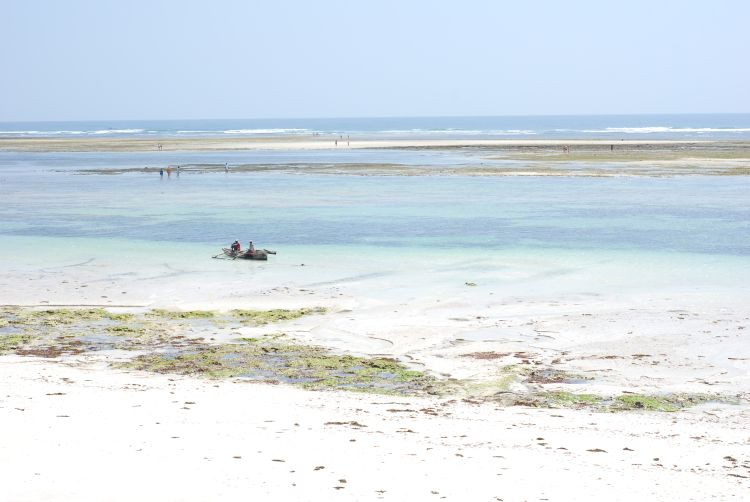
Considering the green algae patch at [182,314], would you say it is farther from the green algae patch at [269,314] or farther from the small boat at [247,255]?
the small boat at [247,255]

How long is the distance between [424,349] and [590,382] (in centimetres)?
333

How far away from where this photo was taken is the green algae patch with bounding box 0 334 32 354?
16.9 m

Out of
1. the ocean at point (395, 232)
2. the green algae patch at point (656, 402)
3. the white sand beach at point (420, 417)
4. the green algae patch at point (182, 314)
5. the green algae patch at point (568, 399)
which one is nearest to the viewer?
the white sand beach at point (420, 417)

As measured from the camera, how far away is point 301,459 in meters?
10.9

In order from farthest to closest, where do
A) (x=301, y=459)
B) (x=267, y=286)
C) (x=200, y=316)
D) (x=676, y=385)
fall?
(x=267, y=286) → (x=200, y=316) → (x=676, y=385) → (x=301, y=459)

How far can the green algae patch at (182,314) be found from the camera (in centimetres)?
1989

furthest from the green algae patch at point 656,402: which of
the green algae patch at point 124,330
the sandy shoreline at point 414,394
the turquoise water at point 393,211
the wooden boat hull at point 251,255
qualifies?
the turquoise water at point 393,211

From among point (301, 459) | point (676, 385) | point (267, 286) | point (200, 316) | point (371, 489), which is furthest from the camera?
point (267, 286)

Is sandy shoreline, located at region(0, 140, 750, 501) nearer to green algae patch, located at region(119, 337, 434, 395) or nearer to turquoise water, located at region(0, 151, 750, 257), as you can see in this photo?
green algae patch, located at region(119, 337, 434, 395)

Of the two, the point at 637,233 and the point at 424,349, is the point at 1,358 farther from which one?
the point at 637,233

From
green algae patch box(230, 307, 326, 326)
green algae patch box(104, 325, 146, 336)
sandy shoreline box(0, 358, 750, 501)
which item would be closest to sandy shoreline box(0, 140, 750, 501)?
→ sandy shoreline box(0, 358, 750, 501)

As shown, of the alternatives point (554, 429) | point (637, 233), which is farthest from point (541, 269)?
point (554, 429)

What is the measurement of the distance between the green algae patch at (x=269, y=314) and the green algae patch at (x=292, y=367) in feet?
6.90

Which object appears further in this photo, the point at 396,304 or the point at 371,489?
the point at 396,304
